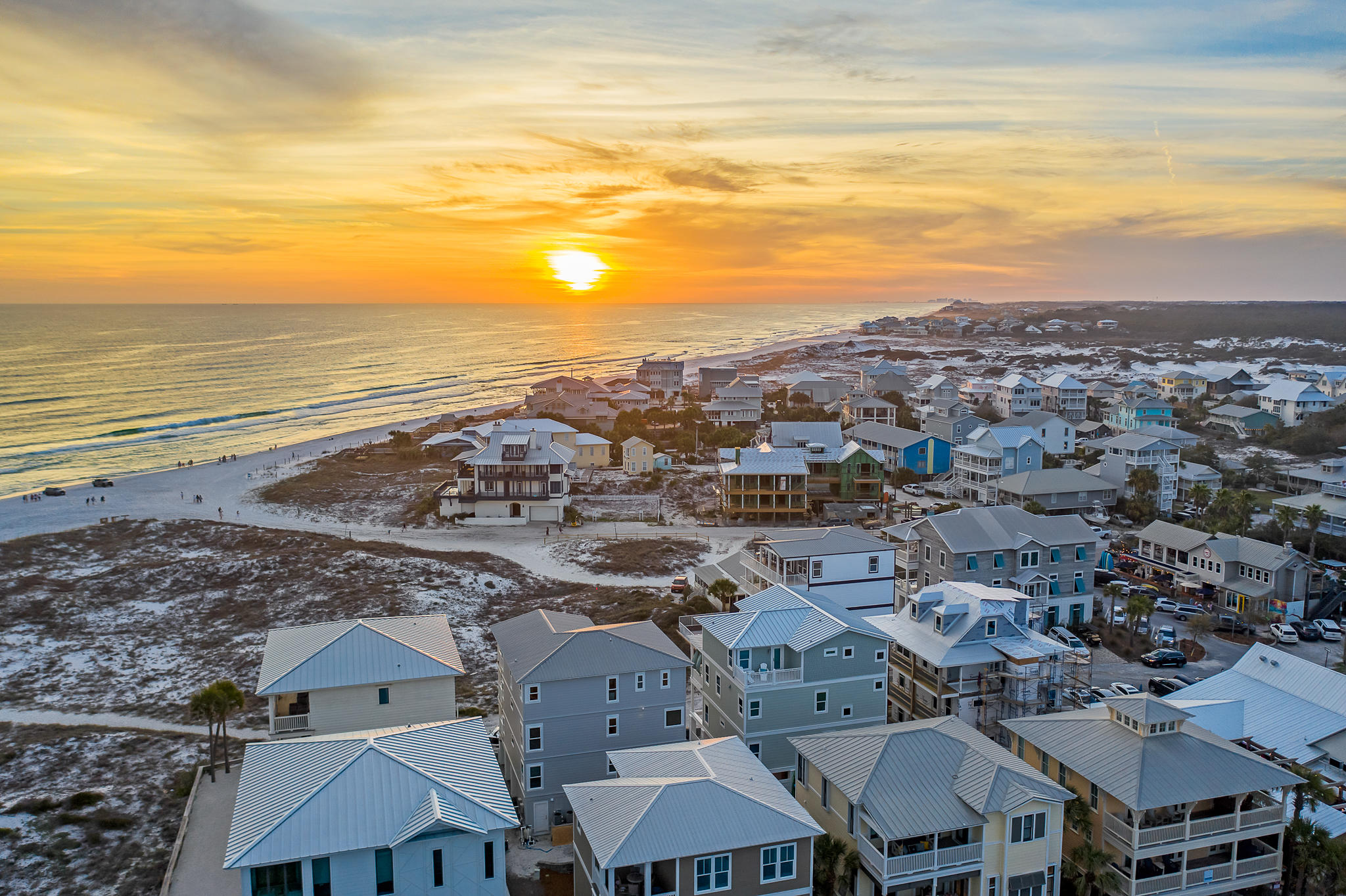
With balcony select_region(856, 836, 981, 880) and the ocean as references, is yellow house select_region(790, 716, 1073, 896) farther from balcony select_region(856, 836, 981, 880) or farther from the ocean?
the ocean

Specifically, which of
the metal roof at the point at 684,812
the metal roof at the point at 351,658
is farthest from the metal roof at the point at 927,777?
the metal roof at the point at 351,658

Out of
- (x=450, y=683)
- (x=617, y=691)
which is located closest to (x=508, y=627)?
(x=450, y=683)

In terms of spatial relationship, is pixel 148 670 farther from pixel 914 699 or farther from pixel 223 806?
pixel 914 699

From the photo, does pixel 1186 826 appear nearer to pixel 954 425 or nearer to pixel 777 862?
pixel 777 862

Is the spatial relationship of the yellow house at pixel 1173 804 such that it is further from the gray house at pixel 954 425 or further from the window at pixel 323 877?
the gray house at pixel 954 425

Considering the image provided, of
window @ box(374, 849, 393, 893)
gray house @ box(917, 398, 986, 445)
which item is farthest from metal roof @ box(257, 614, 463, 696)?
gray house @ box(917, 398, 986, 445)

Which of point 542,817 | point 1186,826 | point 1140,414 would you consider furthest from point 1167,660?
point 1140,414
